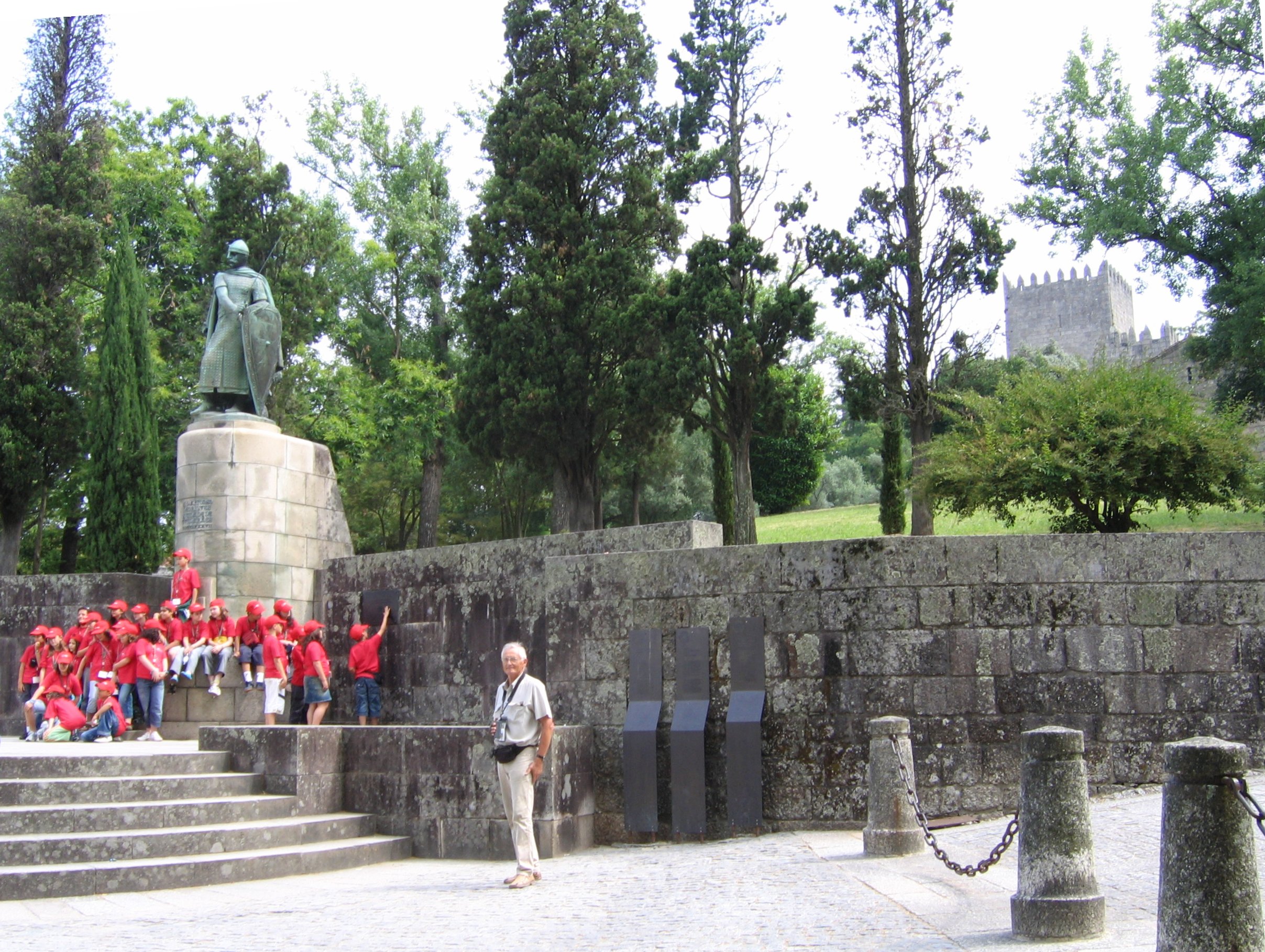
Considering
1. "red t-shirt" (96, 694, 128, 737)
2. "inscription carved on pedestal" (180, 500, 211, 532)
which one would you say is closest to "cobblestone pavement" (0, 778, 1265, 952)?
"red t-shirt" (96, 694, 128, 737)

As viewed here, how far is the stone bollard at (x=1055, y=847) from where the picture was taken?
5.05 m

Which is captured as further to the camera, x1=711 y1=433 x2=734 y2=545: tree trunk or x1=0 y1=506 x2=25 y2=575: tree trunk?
x1=711 y1=433 x2=734 y2=545: tree trunk

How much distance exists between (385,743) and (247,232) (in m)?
21.9

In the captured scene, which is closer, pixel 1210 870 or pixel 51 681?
pixel 1210 870

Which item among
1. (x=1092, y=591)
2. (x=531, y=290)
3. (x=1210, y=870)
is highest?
(x=531, y=290)

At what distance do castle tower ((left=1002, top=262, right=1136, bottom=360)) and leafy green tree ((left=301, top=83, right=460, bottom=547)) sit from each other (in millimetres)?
48371

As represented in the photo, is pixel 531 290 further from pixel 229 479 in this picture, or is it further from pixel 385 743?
pixel 385 743

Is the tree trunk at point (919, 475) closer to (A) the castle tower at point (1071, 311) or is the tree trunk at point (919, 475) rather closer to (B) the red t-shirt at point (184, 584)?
(B) the red t-shirt at point (184, 584)

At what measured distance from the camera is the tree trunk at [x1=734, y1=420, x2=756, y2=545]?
24734mm

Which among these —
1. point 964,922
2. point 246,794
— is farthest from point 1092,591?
point 246,794

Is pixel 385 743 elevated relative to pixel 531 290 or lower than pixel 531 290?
lower

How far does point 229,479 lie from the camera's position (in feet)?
47.6

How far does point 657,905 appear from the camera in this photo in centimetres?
669

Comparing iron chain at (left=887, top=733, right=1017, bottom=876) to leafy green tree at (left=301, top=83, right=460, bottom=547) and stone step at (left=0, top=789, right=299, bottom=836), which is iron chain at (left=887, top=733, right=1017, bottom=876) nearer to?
stone step at (left=0, top=789, right=299, bottom=836)
